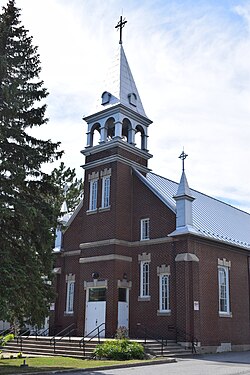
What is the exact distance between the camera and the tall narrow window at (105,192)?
93.1 ft

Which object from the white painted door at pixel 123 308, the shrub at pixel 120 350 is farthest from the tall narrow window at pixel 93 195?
the shrub at pixel 120 350

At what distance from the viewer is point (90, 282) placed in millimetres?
27453

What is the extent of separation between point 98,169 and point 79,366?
1480 centimetres

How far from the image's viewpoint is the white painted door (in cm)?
2603

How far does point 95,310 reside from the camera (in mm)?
26688

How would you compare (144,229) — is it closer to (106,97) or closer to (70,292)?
(70,292)

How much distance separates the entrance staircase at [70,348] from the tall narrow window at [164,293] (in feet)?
7.08

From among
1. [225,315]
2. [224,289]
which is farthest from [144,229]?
[225,315]

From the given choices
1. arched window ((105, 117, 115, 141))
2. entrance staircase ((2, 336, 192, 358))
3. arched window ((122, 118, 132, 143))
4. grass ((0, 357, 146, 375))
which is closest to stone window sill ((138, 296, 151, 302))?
entrance staircase ((2, 336, 192, 358))

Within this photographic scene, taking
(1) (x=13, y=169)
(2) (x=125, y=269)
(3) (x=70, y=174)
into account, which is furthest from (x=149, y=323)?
(3) (x=70, y=174)

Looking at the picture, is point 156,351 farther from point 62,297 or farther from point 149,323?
point 62,297

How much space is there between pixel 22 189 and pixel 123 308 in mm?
11137

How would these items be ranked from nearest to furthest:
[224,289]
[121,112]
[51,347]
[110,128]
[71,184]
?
[51,347] < [224,289] < [121,112] < [110,128] < [71,184]

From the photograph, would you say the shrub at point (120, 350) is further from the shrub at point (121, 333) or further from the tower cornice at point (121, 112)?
the tower cornice at point (121, 112)
